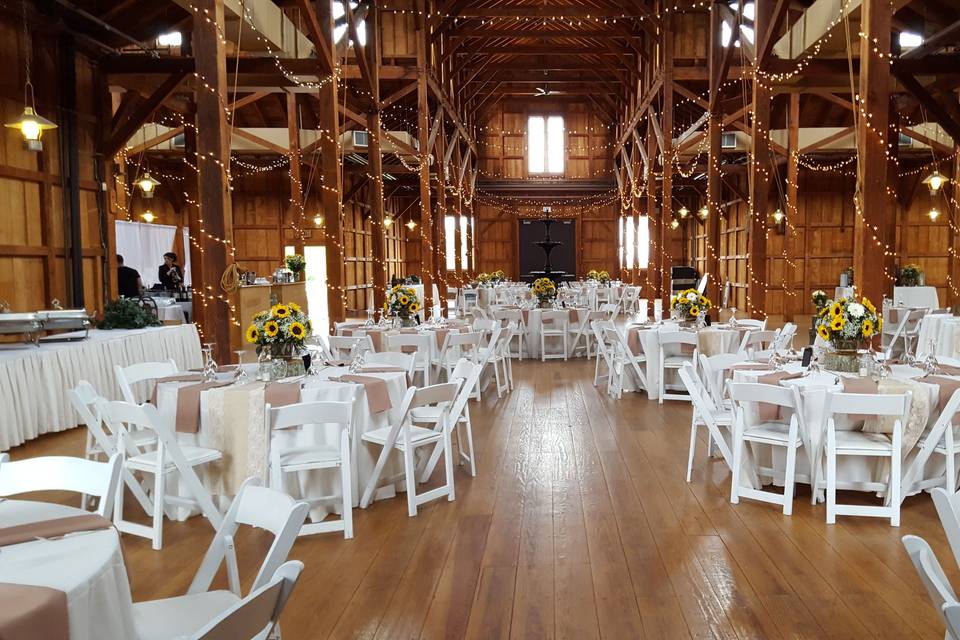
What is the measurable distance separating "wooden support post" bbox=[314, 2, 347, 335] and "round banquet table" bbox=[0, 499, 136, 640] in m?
7.93

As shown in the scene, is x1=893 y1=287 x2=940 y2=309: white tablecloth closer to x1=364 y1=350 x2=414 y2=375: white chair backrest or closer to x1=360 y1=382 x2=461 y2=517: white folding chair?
x1=364 y1=350 x2=414 y2=375: white chair backrest

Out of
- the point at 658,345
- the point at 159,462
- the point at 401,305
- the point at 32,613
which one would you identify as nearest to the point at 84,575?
the point at 32,613

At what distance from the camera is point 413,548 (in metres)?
3.64

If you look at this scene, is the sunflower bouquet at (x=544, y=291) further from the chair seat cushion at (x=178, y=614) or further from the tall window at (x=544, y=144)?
the tall window at (x=544, y=144)

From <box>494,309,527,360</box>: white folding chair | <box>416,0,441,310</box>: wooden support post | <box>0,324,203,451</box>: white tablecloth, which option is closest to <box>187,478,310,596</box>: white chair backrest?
<box>0,324,203,451</box>: white tablecloth

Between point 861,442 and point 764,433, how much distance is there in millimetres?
505

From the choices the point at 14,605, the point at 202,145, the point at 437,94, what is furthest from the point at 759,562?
the point at 437,94

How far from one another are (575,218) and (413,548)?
76.2 feet

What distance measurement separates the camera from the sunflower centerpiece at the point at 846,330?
4500 mm

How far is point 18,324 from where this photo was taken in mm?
5836

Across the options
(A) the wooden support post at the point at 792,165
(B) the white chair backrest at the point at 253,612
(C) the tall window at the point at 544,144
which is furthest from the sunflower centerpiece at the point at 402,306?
(C) the tall window at the point at 544,144

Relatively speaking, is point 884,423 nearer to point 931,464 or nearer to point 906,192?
point 931,464

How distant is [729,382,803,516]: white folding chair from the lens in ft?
12.7

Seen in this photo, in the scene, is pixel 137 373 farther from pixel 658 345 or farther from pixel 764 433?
pixel 658 345
